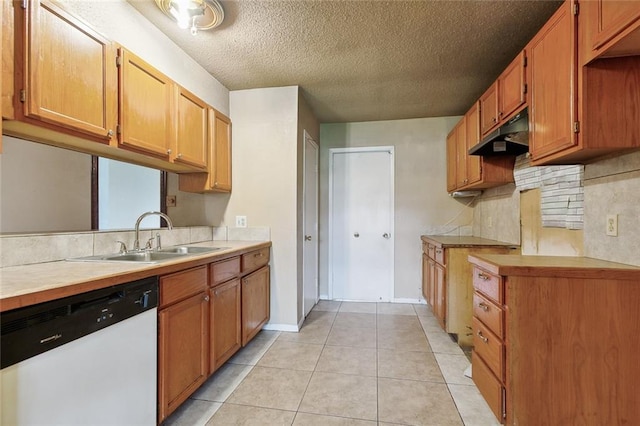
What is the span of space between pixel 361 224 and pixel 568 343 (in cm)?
264

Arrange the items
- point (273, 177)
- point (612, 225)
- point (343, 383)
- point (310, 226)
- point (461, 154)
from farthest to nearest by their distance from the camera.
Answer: point (310, 226)
point (461, 154)
point (273, 177)
point (343, 383)
point (612, 225)

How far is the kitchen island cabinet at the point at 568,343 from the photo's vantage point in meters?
1.29

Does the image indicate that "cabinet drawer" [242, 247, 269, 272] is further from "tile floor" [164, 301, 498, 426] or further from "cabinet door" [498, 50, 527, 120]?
"cabinet door" [498, 50, 527, 120]

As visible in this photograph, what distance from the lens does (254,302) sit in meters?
2.49

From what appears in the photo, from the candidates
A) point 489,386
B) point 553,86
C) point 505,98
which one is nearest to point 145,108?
point 553,86

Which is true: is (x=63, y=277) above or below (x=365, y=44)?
below

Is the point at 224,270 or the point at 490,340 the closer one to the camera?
the point at 490,340

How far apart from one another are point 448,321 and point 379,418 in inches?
50.3

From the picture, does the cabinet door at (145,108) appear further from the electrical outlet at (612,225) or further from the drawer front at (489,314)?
the electrical outlet at (612,225)

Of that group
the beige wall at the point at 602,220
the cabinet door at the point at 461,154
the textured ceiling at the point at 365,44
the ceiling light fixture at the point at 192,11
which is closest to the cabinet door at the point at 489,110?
the textured ceiling at the point at 365,44

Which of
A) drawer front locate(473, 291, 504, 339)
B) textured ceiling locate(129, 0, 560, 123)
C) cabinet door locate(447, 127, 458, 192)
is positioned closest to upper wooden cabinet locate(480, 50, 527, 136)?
textured ceiling locate(129, 0, 560, 123)

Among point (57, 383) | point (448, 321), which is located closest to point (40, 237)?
point (57, 383)

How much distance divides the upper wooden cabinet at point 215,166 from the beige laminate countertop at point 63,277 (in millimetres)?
1082

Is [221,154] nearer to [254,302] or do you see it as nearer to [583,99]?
[254,302]
